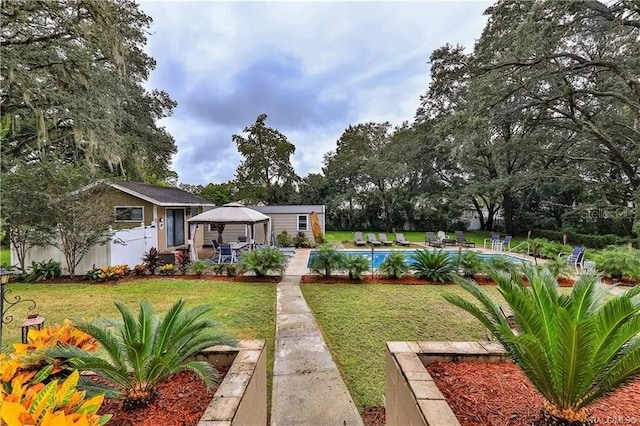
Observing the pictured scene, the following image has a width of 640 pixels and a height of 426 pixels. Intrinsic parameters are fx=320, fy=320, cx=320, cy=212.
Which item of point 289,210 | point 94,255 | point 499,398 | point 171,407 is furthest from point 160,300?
point 289,210

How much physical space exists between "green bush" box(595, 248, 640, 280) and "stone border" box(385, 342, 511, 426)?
29.0 ft

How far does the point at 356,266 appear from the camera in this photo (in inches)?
366

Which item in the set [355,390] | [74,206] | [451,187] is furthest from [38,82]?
[451,187]

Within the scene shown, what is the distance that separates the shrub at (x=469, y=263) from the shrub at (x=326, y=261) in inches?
140

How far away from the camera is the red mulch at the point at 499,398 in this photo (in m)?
2.06

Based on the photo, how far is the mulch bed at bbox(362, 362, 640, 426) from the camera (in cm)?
205

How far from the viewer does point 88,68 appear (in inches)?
298

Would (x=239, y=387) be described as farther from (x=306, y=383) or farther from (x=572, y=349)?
(x=572, y=349)

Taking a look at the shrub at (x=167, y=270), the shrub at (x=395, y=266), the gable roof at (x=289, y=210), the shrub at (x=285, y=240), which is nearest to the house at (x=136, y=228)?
the shrub at (x=167, y=270)

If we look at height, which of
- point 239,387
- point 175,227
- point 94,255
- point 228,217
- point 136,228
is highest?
point 228,217

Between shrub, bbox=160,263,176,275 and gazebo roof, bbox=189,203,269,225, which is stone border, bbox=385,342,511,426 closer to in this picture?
shrub, bbox=160,263,176,275

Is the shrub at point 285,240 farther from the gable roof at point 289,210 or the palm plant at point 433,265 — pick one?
the palm plant at point 433,265

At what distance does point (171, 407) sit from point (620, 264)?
1208cm

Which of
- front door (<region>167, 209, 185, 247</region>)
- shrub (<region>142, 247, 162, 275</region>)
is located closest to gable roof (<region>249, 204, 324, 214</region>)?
front door (<region>167, 209, 185, 247</region>)
